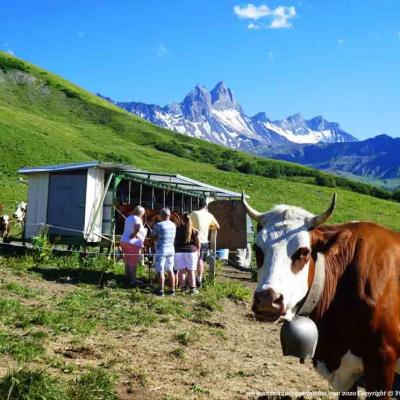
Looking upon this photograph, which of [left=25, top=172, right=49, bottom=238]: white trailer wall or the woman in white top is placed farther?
[left=25, top=172, right=49, bottom=238]: white trailer wall

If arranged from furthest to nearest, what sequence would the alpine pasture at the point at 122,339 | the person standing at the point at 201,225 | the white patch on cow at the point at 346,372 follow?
1. the person standing at the point at 201,225
2. the alpine pasture at the point at 122,339
3. the white patch on cow at the point at 346,372

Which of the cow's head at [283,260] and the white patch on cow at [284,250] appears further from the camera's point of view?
the white patch on cow at [284,250]

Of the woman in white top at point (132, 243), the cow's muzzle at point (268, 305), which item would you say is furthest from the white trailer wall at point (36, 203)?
the cow's muzzle at point (268, 305)

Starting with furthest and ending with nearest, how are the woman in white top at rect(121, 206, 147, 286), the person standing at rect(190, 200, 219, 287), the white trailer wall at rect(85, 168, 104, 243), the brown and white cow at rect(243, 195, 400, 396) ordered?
the white trailer wall at rect(85, 168, 104, 243) < the person standing at rect(190, 200, 219, 287) < the woman in white top at rect(121, 206, 147, 286) < the brown and white cow at rect(243, 195, 400, 396)

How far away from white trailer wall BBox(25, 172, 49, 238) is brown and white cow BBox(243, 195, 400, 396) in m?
15.1

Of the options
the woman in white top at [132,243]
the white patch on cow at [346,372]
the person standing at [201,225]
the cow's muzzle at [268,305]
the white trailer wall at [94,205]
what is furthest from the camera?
the white trailer wall at [94,205]

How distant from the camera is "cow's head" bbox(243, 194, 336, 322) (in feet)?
15.6

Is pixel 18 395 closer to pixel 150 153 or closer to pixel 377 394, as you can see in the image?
pixel 377 394

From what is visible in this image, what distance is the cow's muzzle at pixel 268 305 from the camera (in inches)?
186

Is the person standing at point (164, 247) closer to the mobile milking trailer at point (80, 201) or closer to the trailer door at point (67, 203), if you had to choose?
the mobile milking trailer at point (80, 201)

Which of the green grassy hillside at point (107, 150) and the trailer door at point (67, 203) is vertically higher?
the green grassy hillside at point (107, 150)

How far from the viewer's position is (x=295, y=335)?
501cm

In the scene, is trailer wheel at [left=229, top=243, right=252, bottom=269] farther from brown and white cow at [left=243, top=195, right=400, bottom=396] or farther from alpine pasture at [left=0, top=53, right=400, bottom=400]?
brown and white cow at [left=243, top=195, right=400, bottom=396]

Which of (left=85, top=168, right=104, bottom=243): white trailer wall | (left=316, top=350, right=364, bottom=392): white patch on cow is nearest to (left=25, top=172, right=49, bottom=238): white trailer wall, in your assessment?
(left=85, top=168, right=104, bottom=243): white trailer wall
